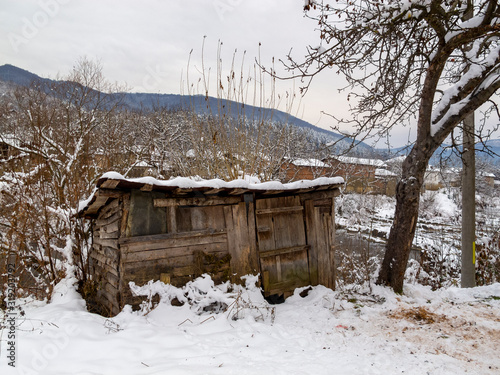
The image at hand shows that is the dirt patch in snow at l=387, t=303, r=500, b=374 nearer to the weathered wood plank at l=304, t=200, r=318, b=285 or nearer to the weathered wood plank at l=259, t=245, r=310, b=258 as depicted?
the weathered wood plank at l=304, t=200, r=318, b=285

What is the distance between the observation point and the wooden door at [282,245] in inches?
245

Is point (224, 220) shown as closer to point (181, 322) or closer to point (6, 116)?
point (181, 322)

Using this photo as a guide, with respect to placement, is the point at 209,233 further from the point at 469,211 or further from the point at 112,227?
the point at 469,211

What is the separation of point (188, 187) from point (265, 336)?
95.8 inches

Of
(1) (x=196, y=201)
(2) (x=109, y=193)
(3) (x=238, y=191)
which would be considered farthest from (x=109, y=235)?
(3) (x=238, y=191)

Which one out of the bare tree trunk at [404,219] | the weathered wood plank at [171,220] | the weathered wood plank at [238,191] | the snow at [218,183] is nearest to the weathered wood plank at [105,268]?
the weathered wood plank at [171,220]

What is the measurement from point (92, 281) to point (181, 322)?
3429 millimetres

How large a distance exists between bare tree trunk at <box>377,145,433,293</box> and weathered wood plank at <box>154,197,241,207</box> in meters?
3.22

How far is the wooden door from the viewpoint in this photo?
20.4 feet

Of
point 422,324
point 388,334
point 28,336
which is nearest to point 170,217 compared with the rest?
point 28,336

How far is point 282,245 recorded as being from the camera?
6449mm

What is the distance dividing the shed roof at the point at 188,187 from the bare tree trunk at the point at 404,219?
128 cm

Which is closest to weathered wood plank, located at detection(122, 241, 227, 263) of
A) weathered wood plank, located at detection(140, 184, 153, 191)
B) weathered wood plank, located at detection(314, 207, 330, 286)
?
weathered wood plank, located at detection(140, 184, 153, 191)

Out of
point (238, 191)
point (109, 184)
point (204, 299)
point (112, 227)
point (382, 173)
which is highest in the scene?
point (109, 184)
